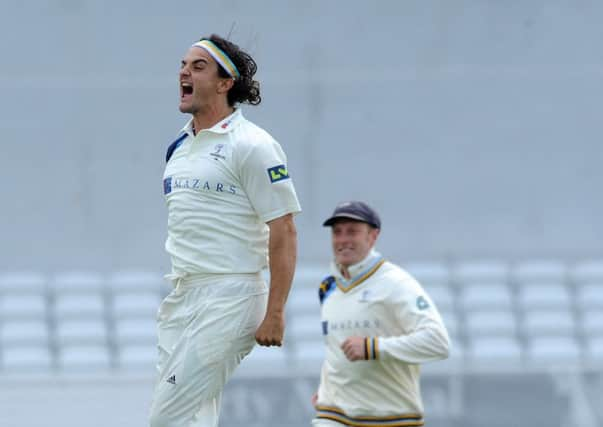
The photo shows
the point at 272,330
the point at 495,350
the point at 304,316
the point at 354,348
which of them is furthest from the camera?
the point at 304,316

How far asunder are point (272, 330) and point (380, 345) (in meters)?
1.57

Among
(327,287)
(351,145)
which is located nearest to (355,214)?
(327,287)

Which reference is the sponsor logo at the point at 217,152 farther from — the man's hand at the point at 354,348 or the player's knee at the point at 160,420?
the man's hand at the point at 354,348

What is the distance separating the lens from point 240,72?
13.2 feet

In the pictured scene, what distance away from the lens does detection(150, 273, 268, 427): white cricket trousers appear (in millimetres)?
3799

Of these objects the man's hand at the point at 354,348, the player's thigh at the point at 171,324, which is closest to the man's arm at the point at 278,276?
the player's thigh at the point at 171,324

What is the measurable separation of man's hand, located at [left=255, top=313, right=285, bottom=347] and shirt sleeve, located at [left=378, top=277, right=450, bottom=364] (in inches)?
60.4

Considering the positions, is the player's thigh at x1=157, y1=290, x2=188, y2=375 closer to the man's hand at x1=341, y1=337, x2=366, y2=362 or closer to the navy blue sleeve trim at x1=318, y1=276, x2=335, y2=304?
the man's hand at x1=341, y1=337, x2=366, y2=362

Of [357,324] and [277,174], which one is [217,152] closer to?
[277,174]

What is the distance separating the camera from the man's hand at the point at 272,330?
374cm

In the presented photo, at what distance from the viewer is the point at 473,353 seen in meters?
10.5

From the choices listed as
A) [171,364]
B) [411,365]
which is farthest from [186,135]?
[411,365]

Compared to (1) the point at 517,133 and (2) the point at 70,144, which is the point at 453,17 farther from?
(2) the point at 70,144

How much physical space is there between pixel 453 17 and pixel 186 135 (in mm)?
7872
